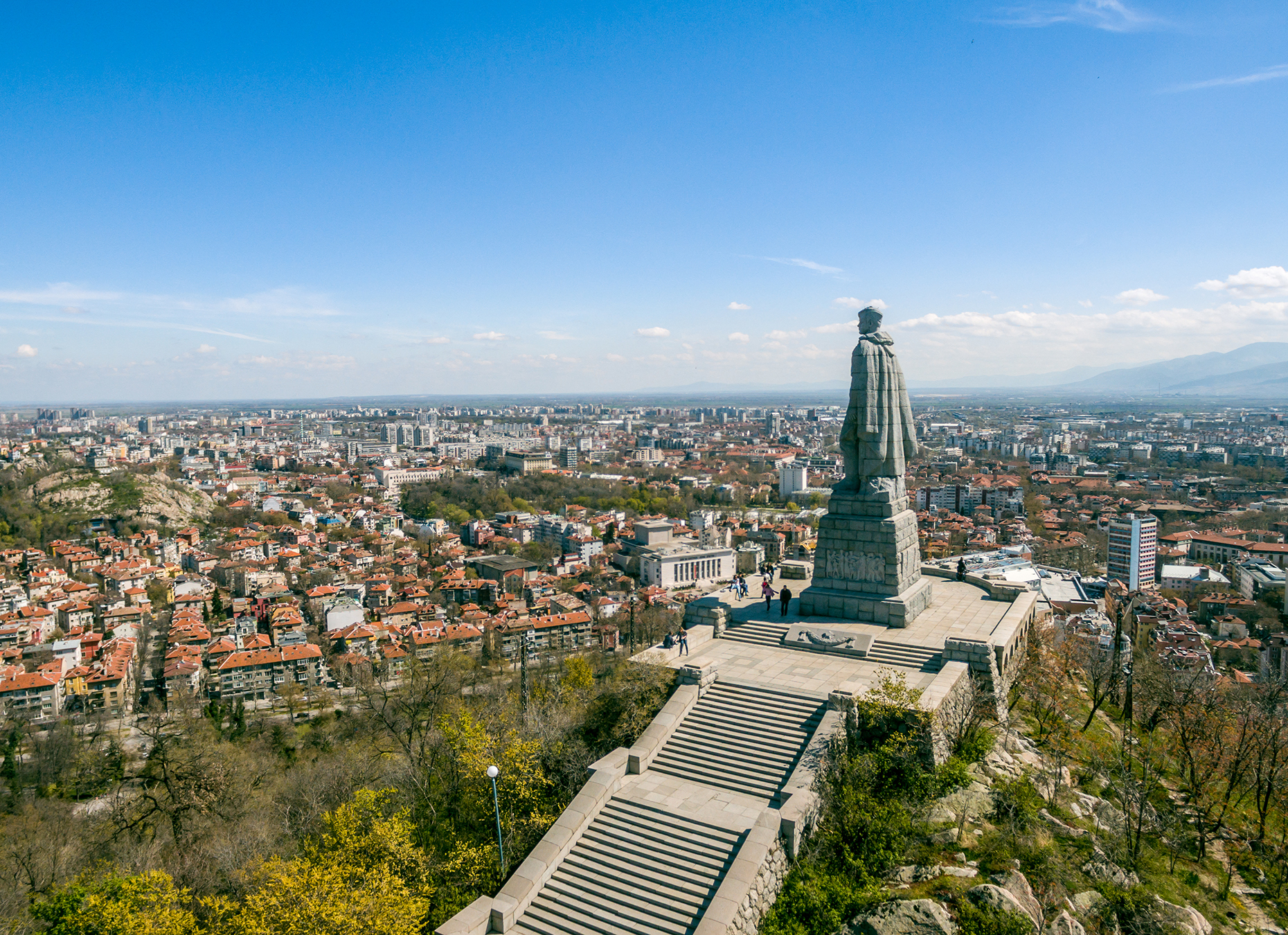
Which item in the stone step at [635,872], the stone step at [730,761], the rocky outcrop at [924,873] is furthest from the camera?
the stone step at [730,761]

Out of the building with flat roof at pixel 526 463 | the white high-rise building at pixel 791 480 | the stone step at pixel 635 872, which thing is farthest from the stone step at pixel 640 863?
the building with flat roof at pixel 526 463

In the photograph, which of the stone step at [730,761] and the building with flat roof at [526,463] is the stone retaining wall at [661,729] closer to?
the stone step at [730,761]

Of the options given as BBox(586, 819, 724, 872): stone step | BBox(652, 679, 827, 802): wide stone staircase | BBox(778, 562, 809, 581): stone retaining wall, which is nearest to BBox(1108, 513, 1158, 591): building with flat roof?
BBox(778, 562, 809, 581): stone retaining wall

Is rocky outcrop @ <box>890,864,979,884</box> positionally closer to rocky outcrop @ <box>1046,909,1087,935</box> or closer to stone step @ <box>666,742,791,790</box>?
rocky outcrop @ <box>1046,909,1087,935</box>

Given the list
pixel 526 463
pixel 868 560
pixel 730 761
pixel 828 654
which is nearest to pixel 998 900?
pixel 730 761

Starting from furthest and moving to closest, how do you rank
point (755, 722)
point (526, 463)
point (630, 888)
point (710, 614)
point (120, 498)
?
1. point (526, 463)
2. point (120, 498)
3. point (710, 614)
4. point (755, 722)
5. point (630, 888)

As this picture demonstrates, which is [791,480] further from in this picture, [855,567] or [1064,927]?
[1064,927]
